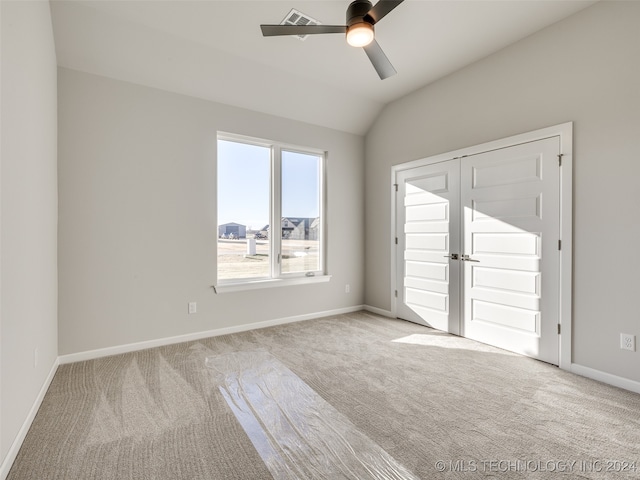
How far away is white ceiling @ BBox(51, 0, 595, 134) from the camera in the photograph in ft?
8.55

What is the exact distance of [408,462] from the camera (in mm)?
1646

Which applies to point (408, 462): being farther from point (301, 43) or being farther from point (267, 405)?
point (301, 43)

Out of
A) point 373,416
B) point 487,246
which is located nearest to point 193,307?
point 373,416

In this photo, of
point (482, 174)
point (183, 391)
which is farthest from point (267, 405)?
point (482, 174)

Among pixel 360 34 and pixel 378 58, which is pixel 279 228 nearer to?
pixel 378 58

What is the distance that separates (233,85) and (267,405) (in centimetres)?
330

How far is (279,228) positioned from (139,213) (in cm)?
168

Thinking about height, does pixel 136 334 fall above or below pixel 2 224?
below

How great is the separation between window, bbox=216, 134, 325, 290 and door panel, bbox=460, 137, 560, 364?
203 cm

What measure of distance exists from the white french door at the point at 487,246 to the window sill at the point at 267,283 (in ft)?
3.87

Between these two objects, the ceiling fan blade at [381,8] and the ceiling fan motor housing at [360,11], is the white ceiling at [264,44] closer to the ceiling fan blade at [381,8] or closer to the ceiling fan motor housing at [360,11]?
the ceiling fan motor housing at [360,11]

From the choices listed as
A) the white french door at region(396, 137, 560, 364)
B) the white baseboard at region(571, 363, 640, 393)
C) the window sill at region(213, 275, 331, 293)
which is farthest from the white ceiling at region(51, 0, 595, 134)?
the white baseboard at region(571, 363, 640, 393)

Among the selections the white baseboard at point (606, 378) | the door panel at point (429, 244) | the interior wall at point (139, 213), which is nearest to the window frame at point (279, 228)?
the interior wall at point (139, 213)

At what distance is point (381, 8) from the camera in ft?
6.73
